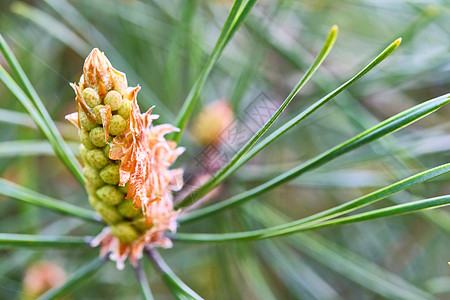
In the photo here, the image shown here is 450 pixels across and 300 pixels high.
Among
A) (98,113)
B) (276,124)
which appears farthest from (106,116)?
(276,124)

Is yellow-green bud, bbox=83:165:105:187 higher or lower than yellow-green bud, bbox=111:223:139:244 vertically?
higher

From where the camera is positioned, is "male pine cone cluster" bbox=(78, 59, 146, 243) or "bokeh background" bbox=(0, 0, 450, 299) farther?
"bokeh background" bbox=(0, 0, 450, 299)

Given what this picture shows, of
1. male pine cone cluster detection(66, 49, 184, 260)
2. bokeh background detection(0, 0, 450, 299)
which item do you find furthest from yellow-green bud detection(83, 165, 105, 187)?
bokeh background detection(0, 0, 450, 299)

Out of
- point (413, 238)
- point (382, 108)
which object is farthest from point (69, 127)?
point (413, 238)

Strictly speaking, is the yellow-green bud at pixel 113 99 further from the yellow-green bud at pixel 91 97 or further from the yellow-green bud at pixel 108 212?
the yellow-green bud at pixel 108 212

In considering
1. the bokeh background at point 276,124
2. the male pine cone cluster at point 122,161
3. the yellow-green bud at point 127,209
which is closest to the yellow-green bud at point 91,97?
the male pine cone cluster at point 122,161

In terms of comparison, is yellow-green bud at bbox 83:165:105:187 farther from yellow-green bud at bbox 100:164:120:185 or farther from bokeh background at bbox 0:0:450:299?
bokeh background at bbox 0:0:450:299

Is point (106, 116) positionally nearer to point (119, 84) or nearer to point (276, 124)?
point (119, 84)
